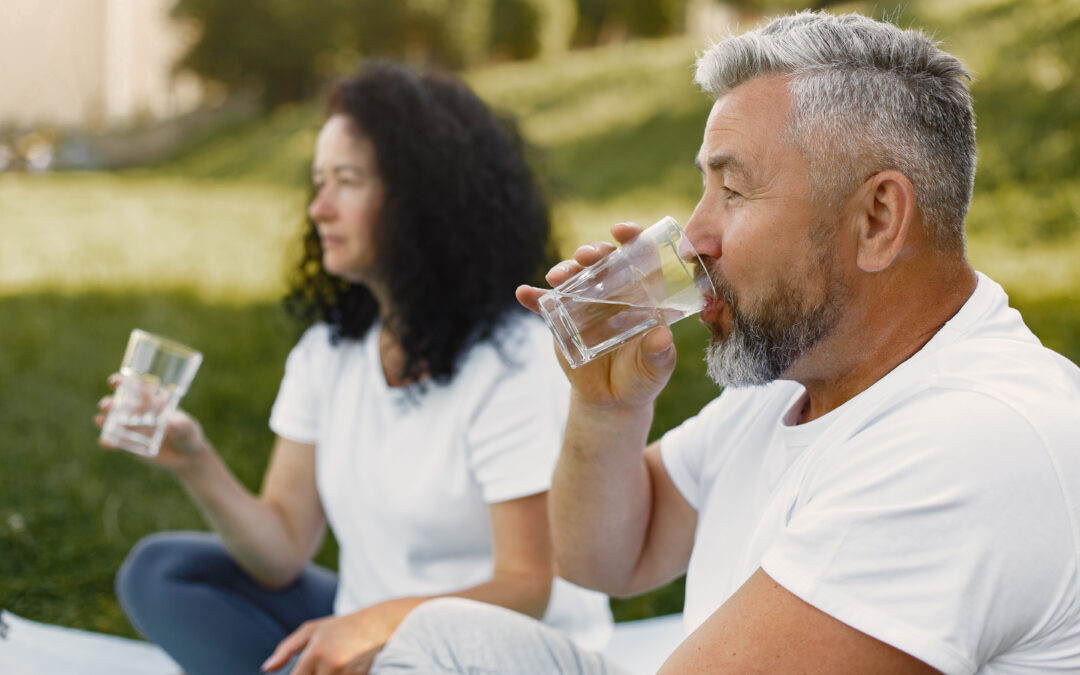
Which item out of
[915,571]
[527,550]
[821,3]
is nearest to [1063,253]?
[527,550]

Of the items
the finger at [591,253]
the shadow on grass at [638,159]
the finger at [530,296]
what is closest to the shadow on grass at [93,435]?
the finger at [530,296]

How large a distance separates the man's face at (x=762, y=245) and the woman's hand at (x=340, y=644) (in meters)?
1.01

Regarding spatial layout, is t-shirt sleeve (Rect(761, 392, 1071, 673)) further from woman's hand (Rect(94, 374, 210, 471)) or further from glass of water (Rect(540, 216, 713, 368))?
woman's hand (Rect(94, 374, 210, 471))

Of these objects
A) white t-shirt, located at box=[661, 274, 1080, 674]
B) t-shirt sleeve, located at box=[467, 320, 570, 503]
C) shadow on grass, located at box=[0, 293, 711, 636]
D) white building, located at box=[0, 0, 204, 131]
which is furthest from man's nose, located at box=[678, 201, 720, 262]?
white building, located at box=[0, 0, 204, 131]

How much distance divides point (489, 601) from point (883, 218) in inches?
49.7

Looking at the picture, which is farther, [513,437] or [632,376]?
[513,437]

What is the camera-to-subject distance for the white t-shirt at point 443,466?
2.66m

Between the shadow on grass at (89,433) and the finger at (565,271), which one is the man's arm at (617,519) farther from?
the shadow on grass at (89,433)

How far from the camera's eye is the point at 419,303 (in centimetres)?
296

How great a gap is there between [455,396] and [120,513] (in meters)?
2.93

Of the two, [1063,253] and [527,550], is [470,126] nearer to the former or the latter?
[527,550]

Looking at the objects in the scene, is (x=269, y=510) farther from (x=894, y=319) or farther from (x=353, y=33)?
(x=353, y=33)

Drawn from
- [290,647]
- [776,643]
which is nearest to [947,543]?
[776,643]

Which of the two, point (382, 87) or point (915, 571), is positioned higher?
point (382, 87)
